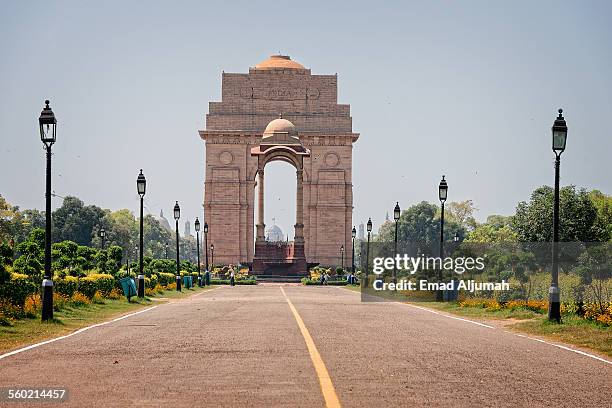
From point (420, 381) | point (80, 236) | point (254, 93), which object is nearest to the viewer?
point (420, 381)

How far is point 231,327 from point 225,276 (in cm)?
7493

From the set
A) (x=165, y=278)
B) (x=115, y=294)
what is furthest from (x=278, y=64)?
(x=115, y=294)

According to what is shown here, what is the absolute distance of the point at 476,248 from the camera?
184 ft

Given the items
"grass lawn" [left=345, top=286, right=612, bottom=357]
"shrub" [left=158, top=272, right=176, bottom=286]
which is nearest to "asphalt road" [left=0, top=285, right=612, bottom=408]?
"grass lawn" [left=345, top=286, right=612, bottom=357]

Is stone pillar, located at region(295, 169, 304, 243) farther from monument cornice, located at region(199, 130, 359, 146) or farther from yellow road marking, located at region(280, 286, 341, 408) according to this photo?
yellow road marking, located at region(280, 286, 341, 408)

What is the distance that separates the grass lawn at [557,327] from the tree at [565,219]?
1866 inches

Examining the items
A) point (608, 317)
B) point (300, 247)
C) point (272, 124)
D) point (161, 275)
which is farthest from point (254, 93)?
point (608, 317)

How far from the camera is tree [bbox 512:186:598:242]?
79875mm

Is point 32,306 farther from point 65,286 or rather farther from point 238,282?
point 238,282

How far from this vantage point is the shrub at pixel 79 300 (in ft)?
104

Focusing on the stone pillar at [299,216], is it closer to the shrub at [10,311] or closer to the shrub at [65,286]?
the shrub at [65,286]

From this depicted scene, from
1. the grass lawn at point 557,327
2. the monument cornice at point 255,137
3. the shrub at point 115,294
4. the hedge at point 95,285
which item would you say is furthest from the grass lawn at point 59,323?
the monument cornice at point 255,137

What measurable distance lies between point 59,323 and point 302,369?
12.3 meters

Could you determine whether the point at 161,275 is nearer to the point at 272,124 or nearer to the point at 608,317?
the point at 608,317
